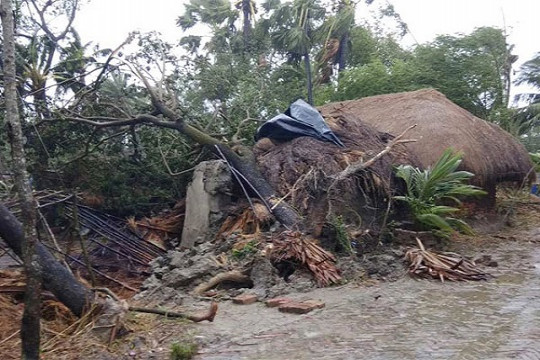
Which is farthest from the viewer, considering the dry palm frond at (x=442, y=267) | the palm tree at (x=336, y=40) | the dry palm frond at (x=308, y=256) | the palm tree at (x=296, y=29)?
the palm tree at (x=336, y=40)

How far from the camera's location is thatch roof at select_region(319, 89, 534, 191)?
11211 mm

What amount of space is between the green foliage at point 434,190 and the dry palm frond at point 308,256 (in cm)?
211

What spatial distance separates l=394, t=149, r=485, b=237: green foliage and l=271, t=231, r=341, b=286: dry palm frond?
6.91ft

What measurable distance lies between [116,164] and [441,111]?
242 inches

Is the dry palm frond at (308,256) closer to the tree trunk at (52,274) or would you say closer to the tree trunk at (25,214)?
the tree trunk at (52,274)

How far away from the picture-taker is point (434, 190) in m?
9.57

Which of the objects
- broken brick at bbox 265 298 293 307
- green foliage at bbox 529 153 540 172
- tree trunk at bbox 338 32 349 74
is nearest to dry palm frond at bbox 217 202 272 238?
broken brick at bbox 265 298 293 307

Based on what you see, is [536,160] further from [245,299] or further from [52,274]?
[52,274]

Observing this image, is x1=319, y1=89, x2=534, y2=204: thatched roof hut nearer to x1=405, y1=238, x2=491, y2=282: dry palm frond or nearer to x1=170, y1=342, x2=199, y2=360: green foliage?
x1=405, y1=238, x2=491, y2=282: dry palm frond

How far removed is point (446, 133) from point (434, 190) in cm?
223

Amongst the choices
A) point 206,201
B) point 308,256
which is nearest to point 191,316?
point 308,256

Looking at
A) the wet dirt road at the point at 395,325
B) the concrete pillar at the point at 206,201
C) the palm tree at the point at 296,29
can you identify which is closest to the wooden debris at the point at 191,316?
the wet dirt road at the point at 395,325

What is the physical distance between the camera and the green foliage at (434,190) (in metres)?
9.35

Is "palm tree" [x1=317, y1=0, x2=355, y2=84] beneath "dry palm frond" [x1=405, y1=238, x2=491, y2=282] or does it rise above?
above
